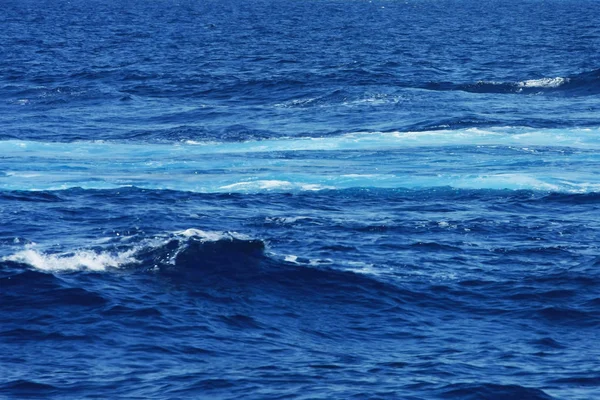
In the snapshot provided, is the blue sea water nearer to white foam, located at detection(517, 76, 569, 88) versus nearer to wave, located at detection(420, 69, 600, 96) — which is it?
wave, located at detection(420, 69, 600, 96)

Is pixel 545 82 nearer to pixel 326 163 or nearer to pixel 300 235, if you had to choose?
pixel 326 163

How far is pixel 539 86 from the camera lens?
70.3 m

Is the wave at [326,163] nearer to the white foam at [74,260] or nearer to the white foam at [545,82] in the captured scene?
the white foam at [74,260]

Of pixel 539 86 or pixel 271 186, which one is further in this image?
pixel 539 86

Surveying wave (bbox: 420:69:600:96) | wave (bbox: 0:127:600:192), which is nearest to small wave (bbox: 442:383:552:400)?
wave (bbox: 0:127:600:192)

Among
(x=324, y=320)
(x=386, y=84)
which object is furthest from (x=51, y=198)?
(x=386, y=84)

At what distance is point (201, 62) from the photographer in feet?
282

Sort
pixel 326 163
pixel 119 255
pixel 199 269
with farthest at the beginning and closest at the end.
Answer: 1. pixel 326 163
2. pixel 119 255
3. pixel 199 269

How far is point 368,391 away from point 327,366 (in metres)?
1.65

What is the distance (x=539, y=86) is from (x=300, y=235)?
39949 mm

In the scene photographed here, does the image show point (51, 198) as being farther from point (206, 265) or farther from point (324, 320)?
point (324, 320)

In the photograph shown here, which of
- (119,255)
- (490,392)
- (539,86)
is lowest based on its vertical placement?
(490,392)

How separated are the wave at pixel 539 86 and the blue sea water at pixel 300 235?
0.24 meters

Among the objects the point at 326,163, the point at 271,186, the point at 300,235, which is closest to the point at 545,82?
the point at 326,163
